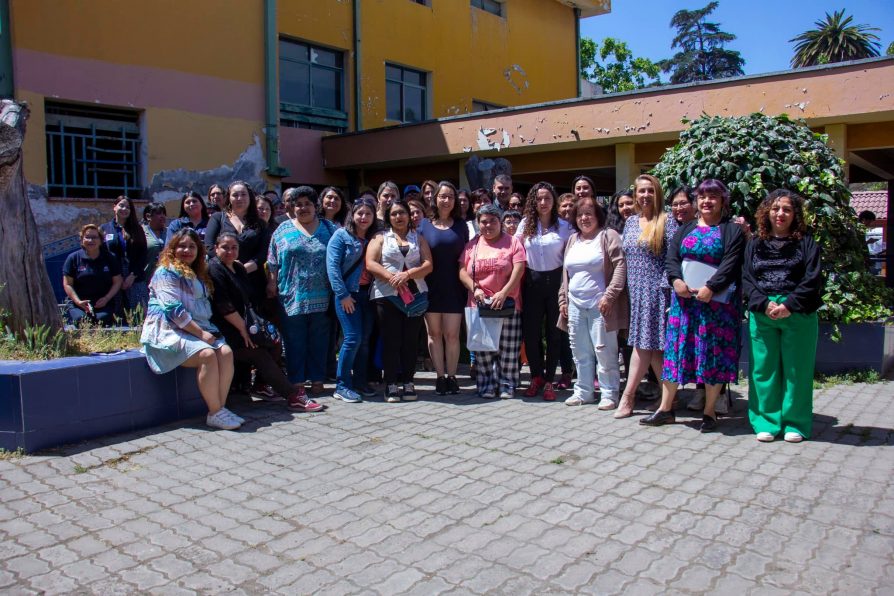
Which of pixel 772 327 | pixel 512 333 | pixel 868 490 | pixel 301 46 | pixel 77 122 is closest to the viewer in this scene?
pixel 868 490

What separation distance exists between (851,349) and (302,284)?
5207mm

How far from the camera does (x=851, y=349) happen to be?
686cm

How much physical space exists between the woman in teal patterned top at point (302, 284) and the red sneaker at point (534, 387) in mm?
1913

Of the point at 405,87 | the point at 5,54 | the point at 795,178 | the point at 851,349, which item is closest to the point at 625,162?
the point at 795,178

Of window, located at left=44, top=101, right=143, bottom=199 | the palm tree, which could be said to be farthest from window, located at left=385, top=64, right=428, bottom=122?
the palm tree

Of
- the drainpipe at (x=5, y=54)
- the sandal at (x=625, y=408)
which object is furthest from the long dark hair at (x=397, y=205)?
the drainpipe at (x=5, y=54)

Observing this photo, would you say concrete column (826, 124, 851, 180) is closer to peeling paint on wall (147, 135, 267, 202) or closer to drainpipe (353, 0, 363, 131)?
peeling paint on wall (147, 135, 267, 202)

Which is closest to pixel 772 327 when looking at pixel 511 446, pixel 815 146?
pixel 511 446

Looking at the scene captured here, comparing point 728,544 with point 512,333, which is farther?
point 512,333

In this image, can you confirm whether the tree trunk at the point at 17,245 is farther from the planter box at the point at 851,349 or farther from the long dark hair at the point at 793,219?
the planter box at the point at 851,349

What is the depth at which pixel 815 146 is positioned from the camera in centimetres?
681

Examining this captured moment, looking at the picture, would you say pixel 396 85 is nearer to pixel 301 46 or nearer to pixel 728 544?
pixel 301 46

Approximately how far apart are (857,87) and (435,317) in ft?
22.1

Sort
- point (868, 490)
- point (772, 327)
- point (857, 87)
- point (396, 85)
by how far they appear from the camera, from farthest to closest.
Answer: point (396, 85)
point (857, 87)
point (772, 327)
point (868, 490)
